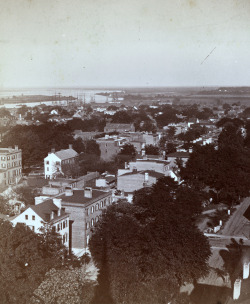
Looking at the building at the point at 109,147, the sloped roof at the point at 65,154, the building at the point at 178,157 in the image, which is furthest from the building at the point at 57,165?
the building at the point at 178,157

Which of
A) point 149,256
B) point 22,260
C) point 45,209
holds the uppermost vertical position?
point 45,209

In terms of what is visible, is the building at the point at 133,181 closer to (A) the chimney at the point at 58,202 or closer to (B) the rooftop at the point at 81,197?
(B) the rooftop at the point at 81,197

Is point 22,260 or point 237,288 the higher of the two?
point 22,260

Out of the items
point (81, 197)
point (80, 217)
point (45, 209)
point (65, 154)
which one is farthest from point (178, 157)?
point (45, 209)

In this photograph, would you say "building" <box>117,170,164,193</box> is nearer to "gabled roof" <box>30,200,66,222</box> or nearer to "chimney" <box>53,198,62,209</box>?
"chimney" <box>53,198,62,209</box>

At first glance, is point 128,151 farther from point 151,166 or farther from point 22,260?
point 22,260

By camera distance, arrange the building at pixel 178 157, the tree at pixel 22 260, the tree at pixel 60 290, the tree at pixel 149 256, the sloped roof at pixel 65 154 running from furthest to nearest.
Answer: the sloped roof at pixel 65 154, the building at pixel 178 157, the tree at pixel 149 256, the tree at pixel 22 260, the tree at pixel 60 290

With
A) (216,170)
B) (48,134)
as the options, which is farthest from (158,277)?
(48,134)
